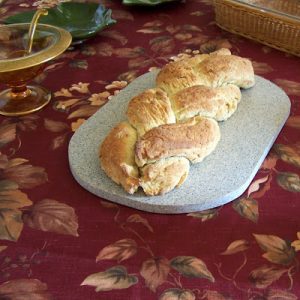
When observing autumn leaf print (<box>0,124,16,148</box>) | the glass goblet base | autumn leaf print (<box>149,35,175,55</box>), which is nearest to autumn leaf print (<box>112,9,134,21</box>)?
autumn leaf print (<box>149,35,175,55</box>)

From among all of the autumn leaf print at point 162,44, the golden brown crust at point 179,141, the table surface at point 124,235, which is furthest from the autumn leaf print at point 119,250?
the autumn leaf print at point 162,44

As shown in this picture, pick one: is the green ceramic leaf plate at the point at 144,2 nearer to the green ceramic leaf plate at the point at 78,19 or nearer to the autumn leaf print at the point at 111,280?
the green ceramic leaf plate at the point at 78,19

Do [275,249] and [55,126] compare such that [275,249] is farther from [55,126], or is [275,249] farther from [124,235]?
[55,126]

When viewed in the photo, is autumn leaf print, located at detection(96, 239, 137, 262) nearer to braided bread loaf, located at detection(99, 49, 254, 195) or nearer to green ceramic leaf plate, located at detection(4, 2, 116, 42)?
braided bread loaf, located at detection(99, 49, 254, 195)

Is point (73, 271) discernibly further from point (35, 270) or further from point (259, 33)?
point (259, 33)

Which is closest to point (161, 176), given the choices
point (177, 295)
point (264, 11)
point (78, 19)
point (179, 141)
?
point (179, 141)
